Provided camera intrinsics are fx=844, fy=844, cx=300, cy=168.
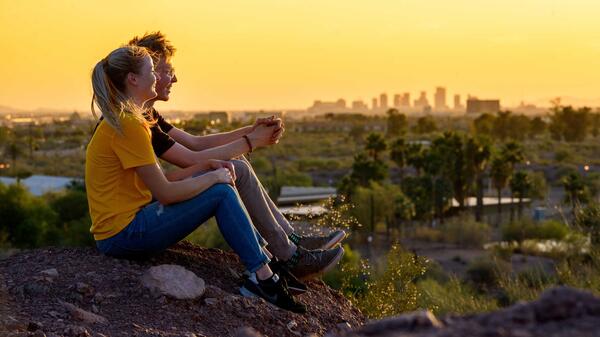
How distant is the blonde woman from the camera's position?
16.0 feet

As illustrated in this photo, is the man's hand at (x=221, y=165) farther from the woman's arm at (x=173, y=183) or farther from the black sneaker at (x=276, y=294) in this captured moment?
the black sneaker at (x=276, y=294)

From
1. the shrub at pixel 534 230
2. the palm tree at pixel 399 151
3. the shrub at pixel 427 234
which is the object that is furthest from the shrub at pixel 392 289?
the palm tree at pixel 399 151

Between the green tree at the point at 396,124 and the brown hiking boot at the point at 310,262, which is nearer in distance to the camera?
the brown hiking boot at the point at 310,262

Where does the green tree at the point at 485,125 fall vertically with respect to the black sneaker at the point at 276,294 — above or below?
below

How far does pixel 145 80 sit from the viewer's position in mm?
5090

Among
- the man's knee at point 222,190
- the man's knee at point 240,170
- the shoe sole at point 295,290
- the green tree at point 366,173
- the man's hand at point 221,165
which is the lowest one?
the green tree at point 366,173

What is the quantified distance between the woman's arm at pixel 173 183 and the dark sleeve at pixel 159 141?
0.47 m

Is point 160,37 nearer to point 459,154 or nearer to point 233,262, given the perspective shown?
point 233,262

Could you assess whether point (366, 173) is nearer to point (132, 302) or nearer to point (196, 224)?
point (196, 224)

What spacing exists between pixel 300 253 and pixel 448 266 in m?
29.4

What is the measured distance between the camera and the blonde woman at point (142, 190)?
4883 mm

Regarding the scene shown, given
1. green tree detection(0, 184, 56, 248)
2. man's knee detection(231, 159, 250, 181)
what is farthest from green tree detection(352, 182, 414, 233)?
man's knee detection(231, 159, 250, 181)

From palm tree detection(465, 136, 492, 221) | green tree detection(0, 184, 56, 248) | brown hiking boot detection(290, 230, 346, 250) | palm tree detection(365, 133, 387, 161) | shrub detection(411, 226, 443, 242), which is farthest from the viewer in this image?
palm tree detection(365, 133, 387, 161)

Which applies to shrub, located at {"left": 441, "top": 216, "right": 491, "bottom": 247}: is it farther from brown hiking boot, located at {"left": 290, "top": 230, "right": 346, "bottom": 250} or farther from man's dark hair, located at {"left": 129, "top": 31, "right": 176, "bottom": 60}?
man's dark hair, located at {"left": 129, "top": 31, "right": 176, "bottom": 60}
